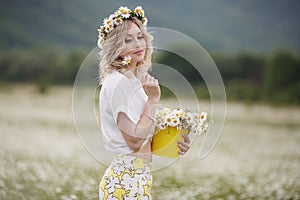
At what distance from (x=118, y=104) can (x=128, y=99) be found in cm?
8

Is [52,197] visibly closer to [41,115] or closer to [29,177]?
[29,177]

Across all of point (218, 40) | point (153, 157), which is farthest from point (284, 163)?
point (218, 40)

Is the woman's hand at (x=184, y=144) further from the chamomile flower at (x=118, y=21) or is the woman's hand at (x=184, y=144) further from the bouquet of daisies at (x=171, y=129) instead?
the chamomile flower at (x=118, y=21)

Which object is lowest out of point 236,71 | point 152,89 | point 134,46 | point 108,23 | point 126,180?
point 126,180

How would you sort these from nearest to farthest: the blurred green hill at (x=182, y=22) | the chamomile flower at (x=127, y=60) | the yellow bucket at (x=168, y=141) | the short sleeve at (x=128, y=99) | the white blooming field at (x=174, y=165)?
the short sleeve at (x=128, y=99) → the chamomile flower at (x=127, y=60) → the yellow bucket at (x=168, y=141) → the white blooming field at (x=174, y=165) → the blurred green hill at (x=182, y=22)

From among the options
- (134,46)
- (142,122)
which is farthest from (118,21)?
(142,122)

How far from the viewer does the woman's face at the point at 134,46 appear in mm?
3270

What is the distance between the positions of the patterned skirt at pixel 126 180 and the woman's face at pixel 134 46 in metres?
0.63

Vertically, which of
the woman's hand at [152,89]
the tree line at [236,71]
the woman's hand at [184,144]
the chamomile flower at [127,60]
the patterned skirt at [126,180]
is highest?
the tree line at [236,71]

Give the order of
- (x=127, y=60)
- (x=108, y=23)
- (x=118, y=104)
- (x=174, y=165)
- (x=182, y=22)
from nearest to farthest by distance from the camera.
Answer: (x=118, y=104) → (x=127, y=60) → (x=108, y=23) → (x=174, y=165) → (x=182, y=22)

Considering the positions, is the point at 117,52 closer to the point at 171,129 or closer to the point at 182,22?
the point at 171,129

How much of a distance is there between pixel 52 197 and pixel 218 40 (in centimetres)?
4003

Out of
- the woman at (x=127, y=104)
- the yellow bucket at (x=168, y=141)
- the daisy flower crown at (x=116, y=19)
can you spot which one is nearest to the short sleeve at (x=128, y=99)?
the woman at (x=127, y=104)

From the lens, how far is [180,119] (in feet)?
10.9
